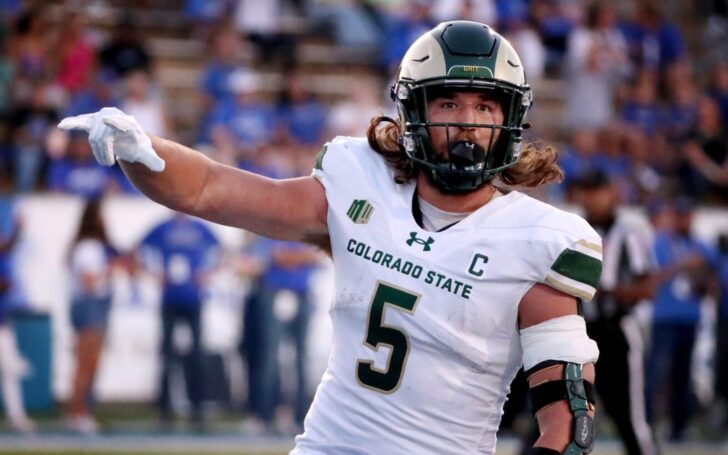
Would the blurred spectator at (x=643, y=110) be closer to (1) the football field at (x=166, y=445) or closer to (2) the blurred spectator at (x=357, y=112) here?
(2) the blurred spectator at (x=357, y=112)

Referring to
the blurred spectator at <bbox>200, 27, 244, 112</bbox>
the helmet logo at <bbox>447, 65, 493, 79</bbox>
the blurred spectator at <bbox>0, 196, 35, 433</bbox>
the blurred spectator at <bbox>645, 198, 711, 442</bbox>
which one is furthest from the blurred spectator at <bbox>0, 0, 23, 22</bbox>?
the helmet logo at <bbox>447, 65, 493, 79</bbox>

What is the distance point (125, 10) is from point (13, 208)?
378 cm

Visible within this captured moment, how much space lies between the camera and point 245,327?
402 inches

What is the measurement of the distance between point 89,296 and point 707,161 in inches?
232

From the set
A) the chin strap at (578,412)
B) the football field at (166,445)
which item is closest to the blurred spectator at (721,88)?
the football field at (166,445)

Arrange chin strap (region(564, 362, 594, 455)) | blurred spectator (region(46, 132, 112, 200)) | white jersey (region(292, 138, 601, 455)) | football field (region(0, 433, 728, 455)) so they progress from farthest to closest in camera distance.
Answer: blurred spectator (region(46, 132, 112, 200)) < football field (region(0, 433, 728, 455)) < white jersey (region(292, 138, 601, 455)) < chin strap (region(564, 362, 594, 455))

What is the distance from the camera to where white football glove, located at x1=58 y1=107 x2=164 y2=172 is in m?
3.19

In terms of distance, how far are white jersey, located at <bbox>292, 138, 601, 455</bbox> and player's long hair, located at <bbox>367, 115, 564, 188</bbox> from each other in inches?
7.7

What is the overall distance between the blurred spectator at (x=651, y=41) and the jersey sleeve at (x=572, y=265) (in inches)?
420

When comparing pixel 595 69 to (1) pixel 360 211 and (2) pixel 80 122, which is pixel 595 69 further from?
(2) pixel 80 122

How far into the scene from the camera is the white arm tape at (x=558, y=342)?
322 cm

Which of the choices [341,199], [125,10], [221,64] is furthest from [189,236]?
[341,199]

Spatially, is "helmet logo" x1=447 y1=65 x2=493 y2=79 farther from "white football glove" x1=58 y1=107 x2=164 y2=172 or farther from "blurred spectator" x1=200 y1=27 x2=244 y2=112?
"blurred spectator" x1=200 y1=27 x2=244 y2=112

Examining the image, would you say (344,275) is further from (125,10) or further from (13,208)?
(125,10)
